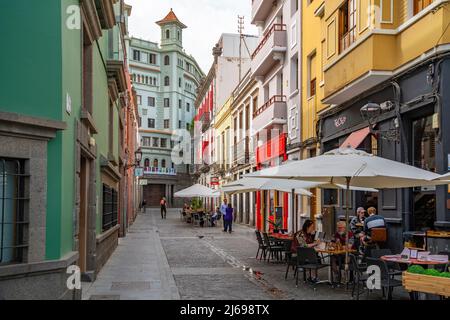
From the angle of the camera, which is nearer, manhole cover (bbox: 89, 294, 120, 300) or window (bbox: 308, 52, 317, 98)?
manhole cover (bbox: 89, 294, 120, 300)

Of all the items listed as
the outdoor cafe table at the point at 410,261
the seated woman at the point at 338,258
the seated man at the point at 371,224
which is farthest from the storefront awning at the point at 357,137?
the outdoor cafe table at the point at 410,261

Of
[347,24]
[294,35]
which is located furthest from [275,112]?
[347,24]

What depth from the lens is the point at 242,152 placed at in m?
38.2

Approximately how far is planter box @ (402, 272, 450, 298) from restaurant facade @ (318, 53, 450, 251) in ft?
13.6

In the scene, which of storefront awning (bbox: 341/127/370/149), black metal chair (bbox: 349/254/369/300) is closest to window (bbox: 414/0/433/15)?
storefront awning (bbox: 341/127/370/149)

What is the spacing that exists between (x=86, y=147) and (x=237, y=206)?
3130 centimetres

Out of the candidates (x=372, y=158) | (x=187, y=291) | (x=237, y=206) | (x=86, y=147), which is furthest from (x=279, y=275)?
(x=237, y=206)

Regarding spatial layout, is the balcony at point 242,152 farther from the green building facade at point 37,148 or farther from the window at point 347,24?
the green building facade at point 37,148

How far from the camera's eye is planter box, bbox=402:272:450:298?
768 cm

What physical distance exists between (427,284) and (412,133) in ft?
22.7

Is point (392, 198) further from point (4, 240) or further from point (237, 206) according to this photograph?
point (237, 206)

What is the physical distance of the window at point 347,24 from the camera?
1652cm

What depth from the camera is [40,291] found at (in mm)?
7422

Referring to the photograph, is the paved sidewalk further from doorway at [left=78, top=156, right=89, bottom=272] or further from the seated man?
the seated man
